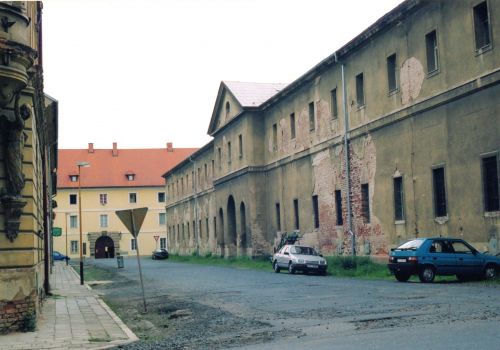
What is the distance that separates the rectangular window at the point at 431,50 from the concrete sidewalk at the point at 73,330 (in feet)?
50.3

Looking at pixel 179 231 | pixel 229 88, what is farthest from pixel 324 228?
pixel 179 231

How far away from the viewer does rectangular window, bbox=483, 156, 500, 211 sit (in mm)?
22938

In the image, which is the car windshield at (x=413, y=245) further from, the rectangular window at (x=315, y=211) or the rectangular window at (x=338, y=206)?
the rectangular window at (x=315, y=211)

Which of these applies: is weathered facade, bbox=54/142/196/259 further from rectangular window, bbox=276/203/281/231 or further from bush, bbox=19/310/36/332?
bush, bbox=19/310/36/332

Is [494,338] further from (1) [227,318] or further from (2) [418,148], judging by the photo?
A: (2) [418,148]

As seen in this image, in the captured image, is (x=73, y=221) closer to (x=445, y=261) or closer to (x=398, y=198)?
(x=398, y=198)

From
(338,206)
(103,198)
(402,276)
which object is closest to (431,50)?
(402,276)

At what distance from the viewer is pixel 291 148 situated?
41562mm

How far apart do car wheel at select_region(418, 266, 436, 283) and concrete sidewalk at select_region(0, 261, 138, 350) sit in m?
9.87

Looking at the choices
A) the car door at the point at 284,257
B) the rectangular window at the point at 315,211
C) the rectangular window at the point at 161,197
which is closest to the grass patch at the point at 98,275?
the car door at the point at 284,257

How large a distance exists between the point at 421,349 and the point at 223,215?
46038mm

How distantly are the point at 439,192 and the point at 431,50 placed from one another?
5443 millimetres

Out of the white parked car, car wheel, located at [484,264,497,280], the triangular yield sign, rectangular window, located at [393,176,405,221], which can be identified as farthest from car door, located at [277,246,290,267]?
the triangular yield sign

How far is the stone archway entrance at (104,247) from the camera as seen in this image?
3755 inches
